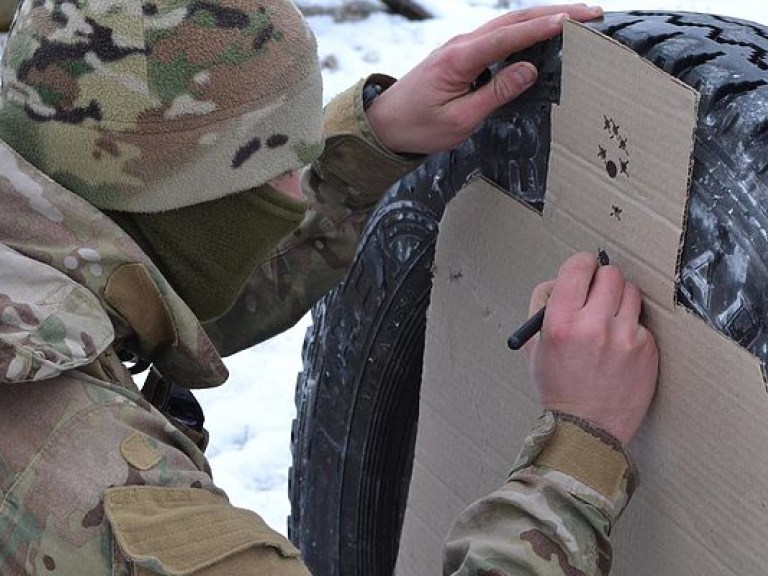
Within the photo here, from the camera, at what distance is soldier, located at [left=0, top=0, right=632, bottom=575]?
4.47 feet

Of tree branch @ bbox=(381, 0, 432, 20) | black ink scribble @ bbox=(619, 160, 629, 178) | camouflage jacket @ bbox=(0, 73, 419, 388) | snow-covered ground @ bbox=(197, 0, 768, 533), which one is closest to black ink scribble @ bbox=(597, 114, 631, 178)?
black ink scribble @ bbox=(619, 160, 629, 178)

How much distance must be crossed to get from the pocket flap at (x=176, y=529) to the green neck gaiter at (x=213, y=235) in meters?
0.31

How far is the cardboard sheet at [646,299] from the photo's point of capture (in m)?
1.47

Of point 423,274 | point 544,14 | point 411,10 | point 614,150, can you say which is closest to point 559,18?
point 544,14

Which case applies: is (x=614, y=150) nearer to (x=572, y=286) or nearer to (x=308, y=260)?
(x=572, y=286)

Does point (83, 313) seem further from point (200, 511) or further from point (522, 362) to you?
point (522, 362)

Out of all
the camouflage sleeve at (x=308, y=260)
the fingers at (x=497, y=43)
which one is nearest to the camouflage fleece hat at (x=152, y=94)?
the fingers at (x=497, y=43)

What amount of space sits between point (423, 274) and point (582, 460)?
0.62 metres

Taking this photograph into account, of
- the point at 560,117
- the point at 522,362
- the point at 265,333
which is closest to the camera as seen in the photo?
the point at 560,117

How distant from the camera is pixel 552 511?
1469 mm

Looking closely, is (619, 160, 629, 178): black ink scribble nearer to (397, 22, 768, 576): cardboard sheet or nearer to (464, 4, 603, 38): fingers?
(397, 22, 768, 576): cardboard sheet

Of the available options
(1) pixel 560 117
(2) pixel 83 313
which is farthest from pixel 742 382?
(2) pixel 83 313

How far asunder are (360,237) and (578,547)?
76 centimetres

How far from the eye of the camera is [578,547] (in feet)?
4.79
